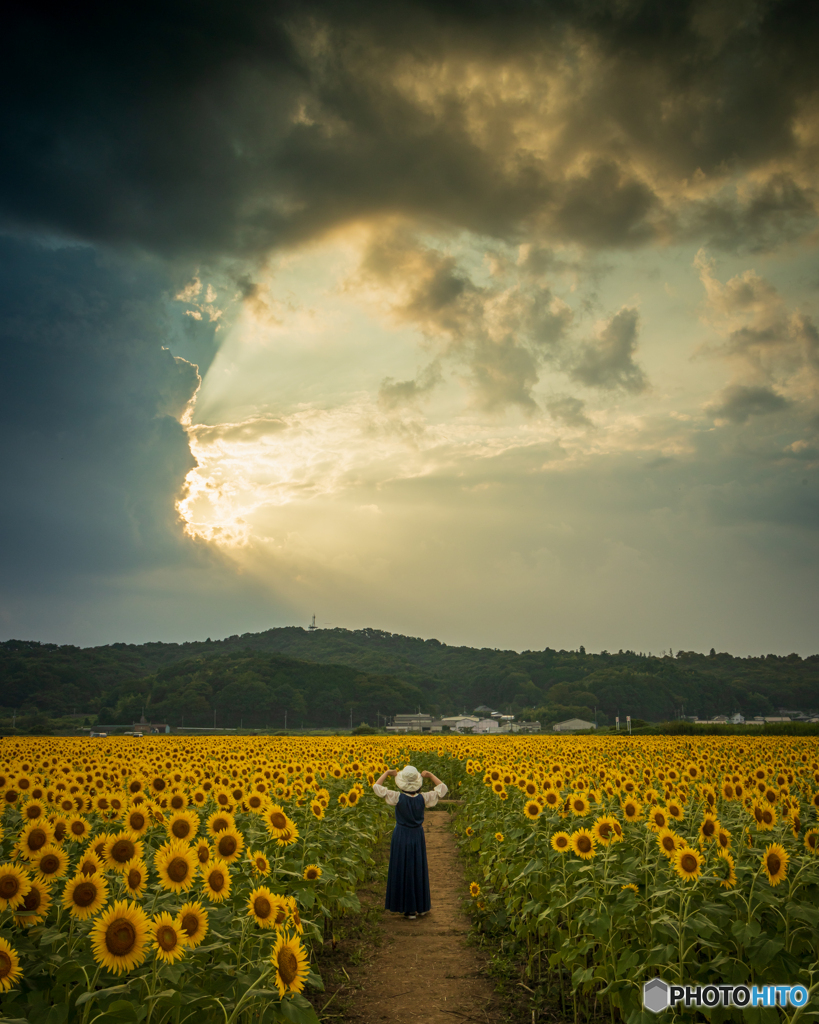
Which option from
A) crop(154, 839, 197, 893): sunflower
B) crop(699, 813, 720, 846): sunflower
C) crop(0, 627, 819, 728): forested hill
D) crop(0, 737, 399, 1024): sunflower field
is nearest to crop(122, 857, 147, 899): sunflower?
crop(0, 737, 399, 1024): sunflower field

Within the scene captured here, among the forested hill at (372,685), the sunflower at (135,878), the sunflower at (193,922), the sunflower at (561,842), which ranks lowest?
the forested hill at (372,685)

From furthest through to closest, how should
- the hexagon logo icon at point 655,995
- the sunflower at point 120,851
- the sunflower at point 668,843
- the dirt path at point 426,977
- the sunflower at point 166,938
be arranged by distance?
the dirt path at point 426,977, the sunflower at point 668,843, the hexagon logo icon at point 655,995, the sunflower at point 120,851, the sunflower at point 166,938

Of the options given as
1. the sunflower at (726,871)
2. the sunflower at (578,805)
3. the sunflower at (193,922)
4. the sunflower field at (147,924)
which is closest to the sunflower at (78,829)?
the sunflower field at (147,924)

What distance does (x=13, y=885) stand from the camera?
3.80 m

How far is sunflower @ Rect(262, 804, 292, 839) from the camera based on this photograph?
20.7 ft

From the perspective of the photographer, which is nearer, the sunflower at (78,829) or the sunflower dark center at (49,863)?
the sunflower dark center at (49,863)

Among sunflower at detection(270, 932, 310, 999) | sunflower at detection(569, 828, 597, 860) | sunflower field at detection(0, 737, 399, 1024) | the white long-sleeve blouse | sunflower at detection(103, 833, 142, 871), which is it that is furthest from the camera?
the white long-sleeve blouse

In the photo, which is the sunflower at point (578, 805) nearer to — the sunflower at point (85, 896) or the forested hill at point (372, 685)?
the sunflower at point (85, 896)

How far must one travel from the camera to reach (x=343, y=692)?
104 meters

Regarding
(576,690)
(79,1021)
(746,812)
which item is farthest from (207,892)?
(576,690)

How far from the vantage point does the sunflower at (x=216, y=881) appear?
4320 mm

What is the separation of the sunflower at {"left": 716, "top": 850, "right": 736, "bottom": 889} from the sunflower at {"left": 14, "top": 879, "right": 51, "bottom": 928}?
4494mm

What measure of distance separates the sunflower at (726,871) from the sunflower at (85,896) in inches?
165

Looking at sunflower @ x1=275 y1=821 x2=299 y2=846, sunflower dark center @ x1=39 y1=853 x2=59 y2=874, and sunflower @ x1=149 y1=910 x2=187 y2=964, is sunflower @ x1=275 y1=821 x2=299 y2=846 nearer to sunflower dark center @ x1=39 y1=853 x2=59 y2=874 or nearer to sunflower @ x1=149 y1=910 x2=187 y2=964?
sunflower dark center @ x1=39 y1=853 x2=59 y2=874
